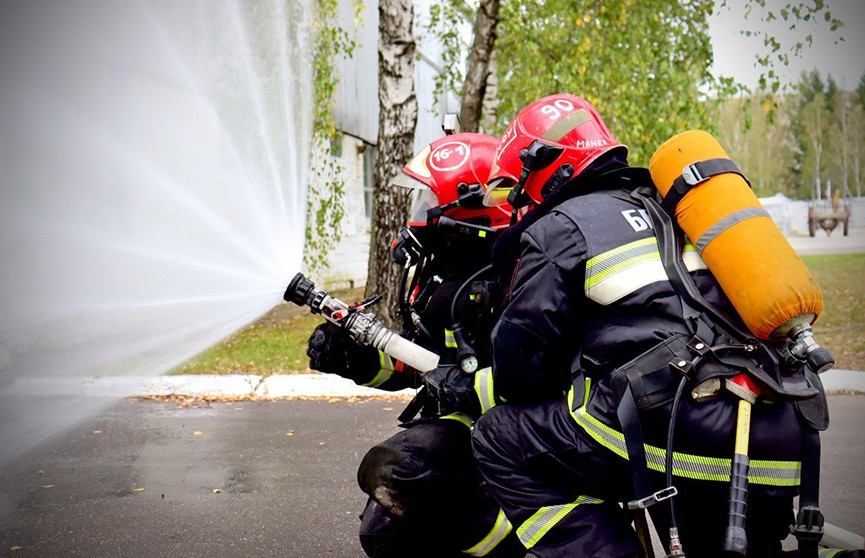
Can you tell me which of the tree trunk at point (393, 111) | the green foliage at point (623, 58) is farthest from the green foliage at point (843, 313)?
the tree trunk at point (393, 111)

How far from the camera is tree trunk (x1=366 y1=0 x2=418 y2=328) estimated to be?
823cm

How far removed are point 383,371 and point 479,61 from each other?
6740 millimetres

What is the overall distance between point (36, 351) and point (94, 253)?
96 cm

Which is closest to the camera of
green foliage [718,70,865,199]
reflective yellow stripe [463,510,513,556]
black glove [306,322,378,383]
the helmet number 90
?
the helmet number 90

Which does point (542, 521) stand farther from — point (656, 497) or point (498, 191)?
point (498, 191)

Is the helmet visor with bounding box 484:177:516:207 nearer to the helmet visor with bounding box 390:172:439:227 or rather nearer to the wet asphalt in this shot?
the helmet visor with bounding box 390:172:439:227

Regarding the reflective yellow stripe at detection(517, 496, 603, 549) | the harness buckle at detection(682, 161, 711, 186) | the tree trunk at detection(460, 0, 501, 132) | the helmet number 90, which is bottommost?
the reflective yellow stripe at detection(517, 496, 603, 549)

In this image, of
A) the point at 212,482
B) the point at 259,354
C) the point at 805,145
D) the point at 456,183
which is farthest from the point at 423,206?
the point at 805,145

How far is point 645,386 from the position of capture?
2.27 m

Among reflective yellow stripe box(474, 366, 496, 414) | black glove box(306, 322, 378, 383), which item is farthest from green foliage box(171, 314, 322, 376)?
reflective yellow stripe box(474, 366, 496, 414)

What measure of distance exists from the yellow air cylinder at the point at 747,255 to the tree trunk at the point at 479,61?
24.1 feet

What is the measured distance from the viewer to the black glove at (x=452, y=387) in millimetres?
2994

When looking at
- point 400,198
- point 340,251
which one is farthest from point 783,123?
point 400,198

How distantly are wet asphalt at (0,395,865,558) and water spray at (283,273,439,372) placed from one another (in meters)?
1.36
